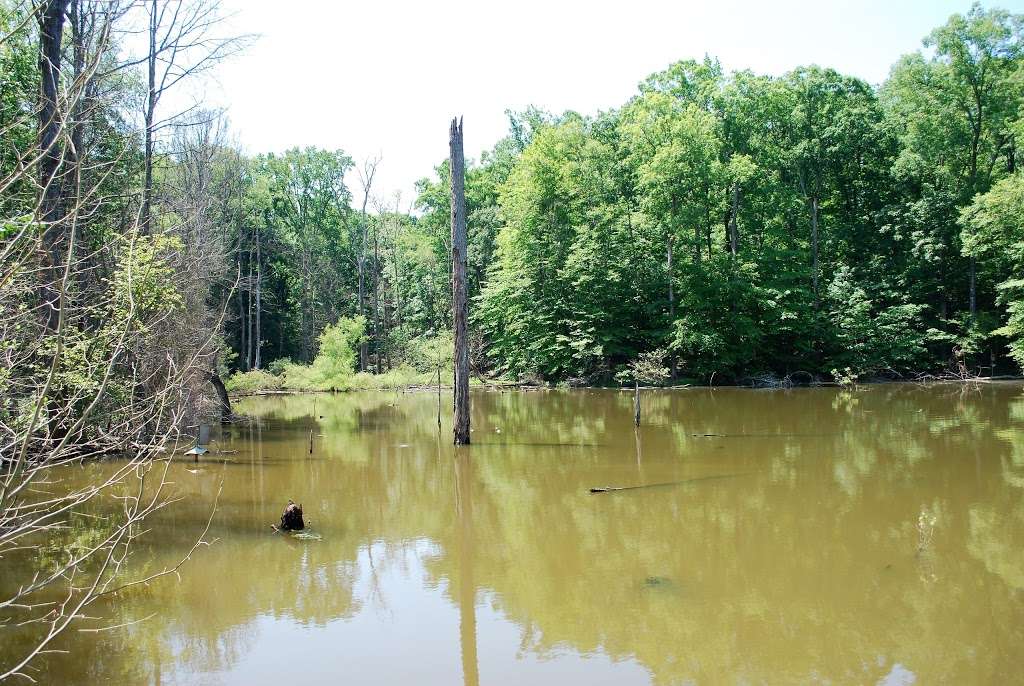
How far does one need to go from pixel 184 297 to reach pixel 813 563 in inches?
563

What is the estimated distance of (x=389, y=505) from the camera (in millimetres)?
11688

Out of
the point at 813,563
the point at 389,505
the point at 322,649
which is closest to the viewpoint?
the point at 322,649

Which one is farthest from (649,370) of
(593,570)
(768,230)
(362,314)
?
(593,570)

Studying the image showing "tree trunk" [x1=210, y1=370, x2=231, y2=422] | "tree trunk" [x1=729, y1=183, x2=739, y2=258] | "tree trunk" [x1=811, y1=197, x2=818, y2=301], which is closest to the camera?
"tree trunk" [x1=210, y1=370, x2=231, y2=422]

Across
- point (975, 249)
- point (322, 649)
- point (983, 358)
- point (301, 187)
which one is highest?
point (301, 187)

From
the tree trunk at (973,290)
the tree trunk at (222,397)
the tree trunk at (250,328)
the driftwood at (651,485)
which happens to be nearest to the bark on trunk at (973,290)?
the tree trunk at (973,290)

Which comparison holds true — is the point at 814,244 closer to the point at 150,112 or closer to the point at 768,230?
the point at 768,230

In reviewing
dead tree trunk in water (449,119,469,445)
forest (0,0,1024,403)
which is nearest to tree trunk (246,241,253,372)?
forest (0,0,1024,403)

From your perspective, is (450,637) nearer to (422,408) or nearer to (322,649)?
(322,649)

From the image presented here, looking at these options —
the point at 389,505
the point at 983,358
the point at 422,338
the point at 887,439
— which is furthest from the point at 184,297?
the point at 983,358

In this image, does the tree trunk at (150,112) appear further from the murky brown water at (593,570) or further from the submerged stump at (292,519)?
the submerged stump at (292,519)

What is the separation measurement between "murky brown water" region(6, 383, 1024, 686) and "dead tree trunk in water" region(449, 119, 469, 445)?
99 centimetres

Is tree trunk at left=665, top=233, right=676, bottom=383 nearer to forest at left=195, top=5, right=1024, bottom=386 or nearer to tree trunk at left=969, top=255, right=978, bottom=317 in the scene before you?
forest at left=195, top=5, right=1024, bottom=386

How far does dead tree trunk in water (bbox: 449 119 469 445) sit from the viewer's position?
54.1ft
